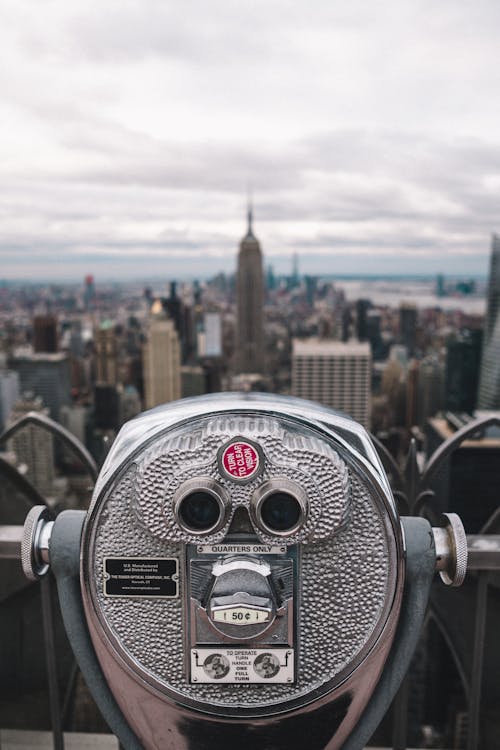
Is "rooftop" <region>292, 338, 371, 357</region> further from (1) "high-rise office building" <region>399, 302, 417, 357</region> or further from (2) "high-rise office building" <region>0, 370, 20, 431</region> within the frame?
(2) "high-rise office building" <region>0, 370, 20, 431</region>

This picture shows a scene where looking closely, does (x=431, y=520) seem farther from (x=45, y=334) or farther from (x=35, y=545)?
(x=45, y=334)

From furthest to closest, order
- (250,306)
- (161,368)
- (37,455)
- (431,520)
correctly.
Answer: (250,306) < (161,368) < (37,455) < (431,520)

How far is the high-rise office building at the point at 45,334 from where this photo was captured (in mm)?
53062

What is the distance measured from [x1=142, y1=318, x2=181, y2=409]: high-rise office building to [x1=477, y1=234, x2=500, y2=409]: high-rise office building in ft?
68.1

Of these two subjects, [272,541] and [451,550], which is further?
[451,550]

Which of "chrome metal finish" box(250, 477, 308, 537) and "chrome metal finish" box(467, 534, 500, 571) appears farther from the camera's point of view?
"chrome metal finish" box(467, 534, 500, 571)

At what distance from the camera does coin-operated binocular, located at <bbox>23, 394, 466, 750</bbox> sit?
1.16 meters

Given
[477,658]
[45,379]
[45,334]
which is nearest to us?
[477,658]

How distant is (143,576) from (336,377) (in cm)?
4450

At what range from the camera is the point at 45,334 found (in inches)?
2114

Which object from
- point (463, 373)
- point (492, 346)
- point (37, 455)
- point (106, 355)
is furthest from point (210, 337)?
point (37, 455)

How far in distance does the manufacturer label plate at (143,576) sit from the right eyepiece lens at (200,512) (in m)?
0.08

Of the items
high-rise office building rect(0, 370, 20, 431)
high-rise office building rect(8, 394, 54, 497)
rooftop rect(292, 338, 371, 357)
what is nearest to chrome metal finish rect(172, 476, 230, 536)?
high-rise office building rect(8, 394, 54, 497)

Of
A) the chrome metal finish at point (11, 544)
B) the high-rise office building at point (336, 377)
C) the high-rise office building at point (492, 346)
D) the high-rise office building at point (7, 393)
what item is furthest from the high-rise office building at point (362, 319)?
the chrome metal finish at point (11, 544)
